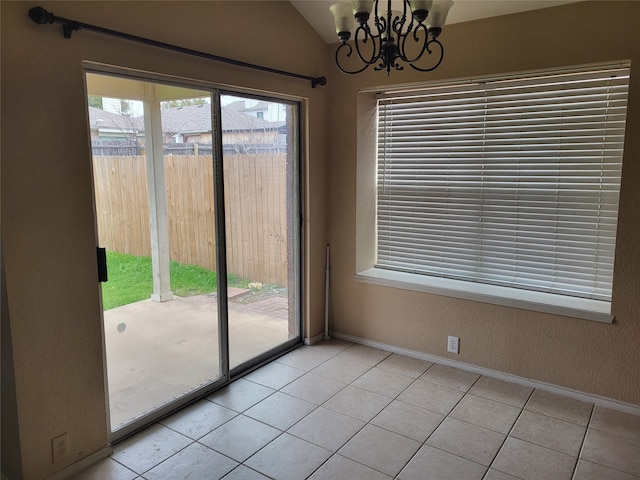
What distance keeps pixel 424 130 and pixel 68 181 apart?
7.96ft

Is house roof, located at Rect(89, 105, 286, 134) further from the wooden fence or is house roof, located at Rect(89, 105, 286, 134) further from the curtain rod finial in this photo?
the curtain rod finial

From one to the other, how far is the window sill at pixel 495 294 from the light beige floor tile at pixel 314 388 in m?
0.90

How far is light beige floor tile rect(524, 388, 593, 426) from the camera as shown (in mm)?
2754

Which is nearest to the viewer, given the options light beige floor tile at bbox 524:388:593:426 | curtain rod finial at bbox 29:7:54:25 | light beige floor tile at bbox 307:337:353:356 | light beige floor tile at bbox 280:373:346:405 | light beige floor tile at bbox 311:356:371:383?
curtain rod finial at bbox 29:7:54:25

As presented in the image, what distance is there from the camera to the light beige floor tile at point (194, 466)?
7.37ft

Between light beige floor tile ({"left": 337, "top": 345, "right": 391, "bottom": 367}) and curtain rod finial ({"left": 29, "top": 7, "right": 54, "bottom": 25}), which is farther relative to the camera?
light beige floor tile ({"left": 337, "top": 345, "right": 391, "bottom": 367})

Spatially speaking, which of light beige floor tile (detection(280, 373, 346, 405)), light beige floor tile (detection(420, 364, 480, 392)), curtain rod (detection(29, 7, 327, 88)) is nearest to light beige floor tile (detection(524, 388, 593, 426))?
light beige floor tile (detection(420, 364, 480, 392))

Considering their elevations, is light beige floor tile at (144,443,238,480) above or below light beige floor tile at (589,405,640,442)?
below

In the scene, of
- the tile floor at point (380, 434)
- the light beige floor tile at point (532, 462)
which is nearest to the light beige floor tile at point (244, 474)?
the tile floor at point (380, 434)

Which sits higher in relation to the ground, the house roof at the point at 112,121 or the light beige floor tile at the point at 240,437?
the house roof at the point at 112,121

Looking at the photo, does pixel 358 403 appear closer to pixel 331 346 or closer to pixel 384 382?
pixel 384 382

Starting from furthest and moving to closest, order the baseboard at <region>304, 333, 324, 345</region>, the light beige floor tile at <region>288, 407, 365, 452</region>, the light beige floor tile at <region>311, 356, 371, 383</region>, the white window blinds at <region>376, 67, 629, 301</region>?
the baseboard at <region>304, 333, 324, 345</region>, the light beige floor tile at <region>311, 356, 371, 383</region>, the white window blinds at <region>376, 67, 629, 301</region>, the light beige floor tile at <region>288, 407, 365, 452</region>

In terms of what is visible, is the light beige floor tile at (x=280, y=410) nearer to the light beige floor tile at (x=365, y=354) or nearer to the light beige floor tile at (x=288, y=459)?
the light beige floor tile at (x=288, y=459)

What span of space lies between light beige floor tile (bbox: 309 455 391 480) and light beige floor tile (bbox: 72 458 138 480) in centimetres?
89
